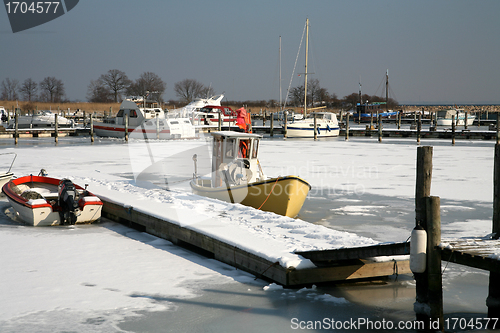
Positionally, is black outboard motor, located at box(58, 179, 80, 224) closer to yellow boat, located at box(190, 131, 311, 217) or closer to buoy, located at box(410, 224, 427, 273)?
yellow boat, located at box(190, 131, 311, 217)

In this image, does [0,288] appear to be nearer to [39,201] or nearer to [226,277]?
[226,277]

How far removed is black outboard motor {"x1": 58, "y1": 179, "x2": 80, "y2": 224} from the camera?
1013cm

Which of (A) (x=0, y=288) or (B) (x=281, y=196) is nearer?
(A) (x=0, y=288)

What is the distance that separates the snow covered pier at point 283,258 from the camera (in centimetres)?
632

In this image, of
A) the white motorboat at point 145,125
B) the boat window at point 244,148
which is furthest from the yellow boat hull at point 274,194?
the white motorboat at point 145,125

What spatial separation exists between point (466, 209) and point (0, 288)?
974 centimetres

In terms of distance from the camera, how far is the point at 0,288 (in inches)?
247

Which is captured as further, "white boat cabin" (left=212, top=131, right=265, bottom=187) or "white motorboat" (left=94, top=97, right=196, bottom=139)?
"white motorboat" (left=94, top=97, right=196, bottom=139)

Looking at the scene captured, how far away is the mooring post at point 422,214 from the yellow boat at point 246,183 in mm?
4516

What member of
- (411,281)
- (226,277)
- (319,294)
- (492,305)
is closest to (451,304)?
(492,305)

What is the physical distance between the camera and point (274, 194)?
10.3 m

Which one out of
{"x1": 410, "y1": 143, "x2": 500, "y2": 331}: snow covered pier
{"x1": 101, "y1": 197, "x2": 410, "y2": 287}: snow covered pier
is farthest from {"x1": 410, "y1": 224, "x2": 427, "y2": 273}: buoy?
{"x1": 101, "y1": 197, "x2": 410, "y2": 287}: snow covered pier

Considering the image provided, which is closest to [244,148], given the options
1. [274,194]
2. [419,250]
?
[274,194]

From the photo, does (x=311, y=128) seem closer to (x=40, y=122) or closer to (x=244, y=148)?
(x=40, y=122)
